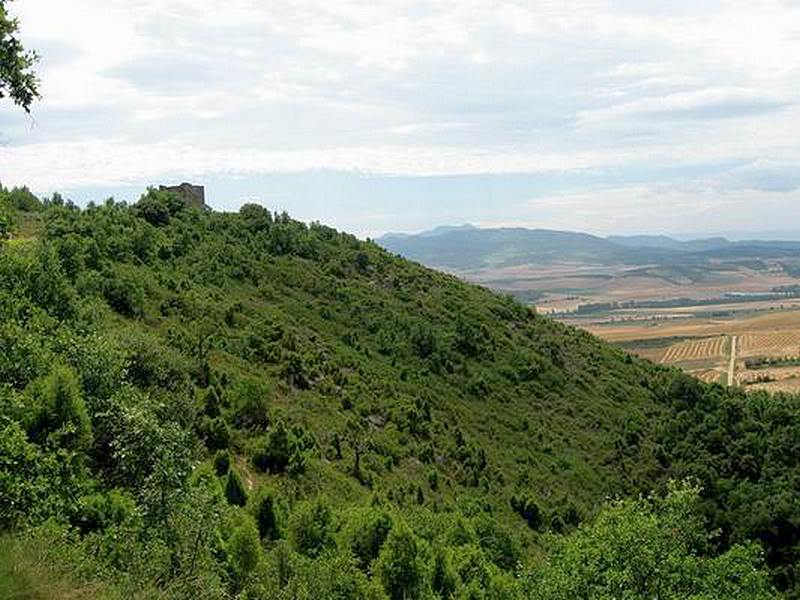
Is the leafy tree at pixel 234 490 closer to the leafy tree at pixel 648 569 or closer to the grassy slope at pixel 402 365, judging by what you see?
the grassy slope at pixel 402 365

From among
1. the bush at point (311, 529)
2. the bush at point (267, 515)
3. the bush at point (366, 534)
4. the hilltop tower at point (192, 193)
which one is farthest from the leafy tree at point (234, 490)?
the hilltop tower at point (192, 193)

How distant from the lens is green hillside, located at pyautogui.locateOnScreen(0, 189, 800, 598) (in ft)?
51.0

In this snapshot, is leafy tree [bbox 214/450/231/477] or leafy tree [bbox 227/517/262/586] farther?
leafy tree [bbox 214/450/231/477]

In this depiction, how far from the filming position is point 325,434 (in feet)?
141

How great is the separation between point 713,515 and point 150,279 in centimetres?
4728

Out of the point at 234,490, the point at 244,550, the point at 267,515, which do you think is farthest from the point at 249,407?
the point at 244,550

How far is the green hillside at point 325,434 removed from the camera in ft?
51.0

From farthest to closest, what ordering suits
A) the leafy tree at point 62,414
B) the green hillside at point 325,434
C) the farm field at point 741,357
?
the farm field at point 741,357, the leafy tree at point 62,414, the green hillside at point 325,434

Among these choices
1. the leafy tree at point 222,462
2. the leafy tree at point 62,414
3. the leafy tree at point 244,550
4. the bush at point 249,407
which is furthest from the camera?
the bush at point 249,407

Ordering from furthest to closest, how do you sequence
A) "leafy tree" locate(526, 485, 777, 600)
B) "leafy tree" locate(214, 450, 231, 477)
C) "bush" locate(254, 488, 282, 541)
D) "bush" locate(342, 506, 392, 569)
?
"leafy tree" locate(214, 450, 231, 477), "bush" locate(342, 506, 392, 569), "bush" locate(254, 488, 282, 541), "leafy tree" locate(526, 485, 777, 600)

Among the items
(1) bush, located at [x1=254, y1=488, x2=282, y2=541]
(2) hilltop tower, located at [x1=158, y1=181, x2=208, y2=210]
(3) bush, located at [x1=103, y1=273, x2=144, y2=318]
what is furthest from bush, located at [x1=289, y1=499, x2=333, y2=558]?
(2) hilltop tower, located at [x1=158, y1=181, x2=208, y2=210]

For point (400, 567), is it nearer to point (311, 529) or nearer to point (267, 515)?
point (311, 529)

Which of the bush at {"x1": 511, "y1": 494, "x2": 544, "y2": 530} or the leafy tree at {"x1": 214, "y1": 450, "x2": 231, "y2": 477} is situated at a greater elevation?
the leafy tree at {"x1": 214, "y1": 450, "x2": 231, "y2": 477}

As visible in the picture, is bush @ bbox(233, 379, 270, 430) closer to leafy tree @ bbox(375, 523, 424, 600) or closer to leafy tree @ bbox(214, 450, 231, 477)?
leafy tree @ bbox(214, 450, 231, 477)
